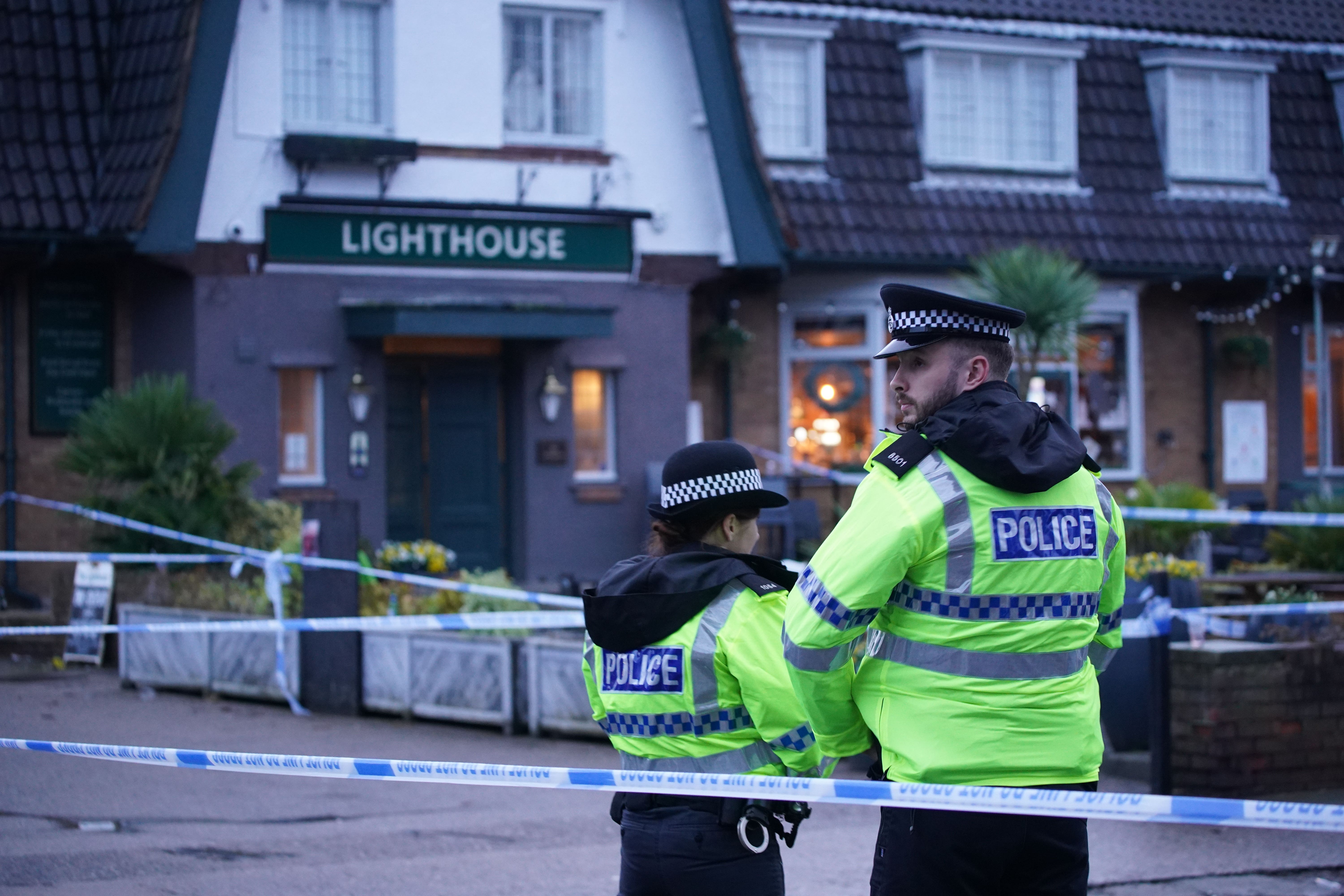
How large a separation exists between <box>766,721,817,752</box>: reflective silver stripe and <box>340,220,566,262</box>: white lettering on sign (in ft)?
39.9

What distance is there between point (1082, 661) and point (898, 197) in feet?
47.3

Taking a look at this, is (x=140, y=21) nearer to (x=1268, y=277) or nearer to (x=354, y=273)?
(x=354, y=273)

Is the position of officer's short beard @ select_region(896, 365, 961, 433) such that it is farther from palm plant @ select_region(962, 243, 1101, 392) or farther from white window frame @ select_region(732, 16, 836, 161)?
white window frame @ select_region(732, 16, 836, 161)

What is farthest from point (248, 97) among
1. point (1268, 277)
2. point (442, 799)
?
point (1268, 277)

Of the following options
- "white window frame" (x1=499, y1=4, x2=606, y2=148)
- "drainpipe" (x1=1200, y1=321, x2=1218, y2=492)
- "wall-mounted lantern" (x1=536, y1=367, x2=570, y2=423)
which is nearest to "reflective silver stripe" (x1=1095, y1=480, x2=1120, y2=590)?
"wall-mounted lantern" (x1=536, y1=367, x2=570, y2=423)

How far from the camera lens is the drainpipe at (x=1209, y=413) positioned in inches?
763

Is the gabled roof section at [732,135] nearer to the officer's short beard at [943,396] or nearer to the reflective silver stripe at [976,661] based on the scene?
the officer's short beard at [943,396]

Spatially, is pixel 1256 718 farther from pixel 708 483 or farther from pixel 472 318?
pixel 472 318

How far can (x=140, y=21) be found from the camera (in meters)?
14.9

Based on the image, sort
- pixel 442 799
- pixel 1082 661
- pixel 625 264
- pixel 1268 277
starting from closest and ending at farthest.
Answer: pixel 1082 661 < pixel 442 799 < pixel 625 264 < pixel 1268 277

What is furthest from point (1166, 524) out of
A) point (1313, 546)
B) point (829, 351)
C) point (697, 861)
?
point (697, 861)

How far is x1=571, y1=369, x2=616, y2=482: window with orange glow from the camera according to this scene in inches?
650

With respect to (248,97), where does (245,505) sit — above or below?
below

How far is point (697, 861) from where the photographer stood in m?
3.69
